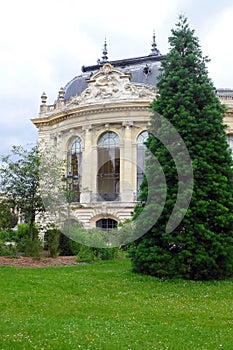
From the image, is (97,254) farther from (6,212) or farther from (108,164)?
(108,164)

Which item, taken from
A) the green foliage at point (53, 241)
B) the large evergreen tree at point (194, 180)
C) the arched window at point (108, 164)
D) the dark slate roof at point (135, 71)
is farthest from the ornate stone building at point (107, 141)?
the large evergreen tree at point (194, 180)

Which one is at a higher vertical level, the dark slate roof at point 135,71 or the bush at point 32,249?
the dark slate roof at point 135,71

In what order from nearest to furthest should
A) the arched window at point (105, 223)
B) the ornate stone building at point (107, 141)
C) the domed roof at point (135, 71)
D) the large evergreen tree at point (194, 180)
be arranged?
the large evergreen tree at point (194, 180) → the ornate stone building at point (107, 141) → the arched window at point (105, 223) → the domed roof at point (135, 71)

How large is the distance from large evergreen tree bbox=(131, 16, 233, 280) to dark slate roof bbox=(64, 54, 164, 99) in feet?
67.8

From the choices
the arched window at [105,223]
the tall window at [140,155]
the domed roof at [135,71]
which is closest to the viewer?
the arched window at [105,223]

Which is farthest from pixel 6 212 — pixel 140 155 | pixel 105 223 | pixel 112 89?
pixel 112 89

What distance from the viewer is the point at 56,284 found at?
11234 mm

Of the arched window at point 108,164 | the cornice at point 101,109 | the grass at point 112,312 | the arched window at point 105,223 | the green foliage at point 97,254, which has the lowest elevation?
the grass at point 112,312

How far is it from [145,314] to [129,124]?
24.8 metres

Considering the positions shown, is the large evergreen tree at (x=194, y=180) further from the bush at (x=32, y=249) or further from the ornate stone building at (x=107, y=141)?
the ornate stone building at (x=107, y=141)

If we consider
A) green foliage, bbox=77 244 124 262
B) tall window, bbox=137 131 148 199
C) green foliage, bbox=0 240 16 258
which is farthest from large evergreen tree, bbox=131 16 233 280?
tall window, bbox=137 131 148 199

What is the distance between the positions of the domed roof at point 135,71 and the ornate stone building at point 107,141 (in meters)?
0.88

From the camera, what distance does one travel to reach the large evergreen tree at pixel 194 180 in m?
12.8

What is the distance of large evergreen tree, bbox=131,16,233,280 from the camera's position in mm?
12766
